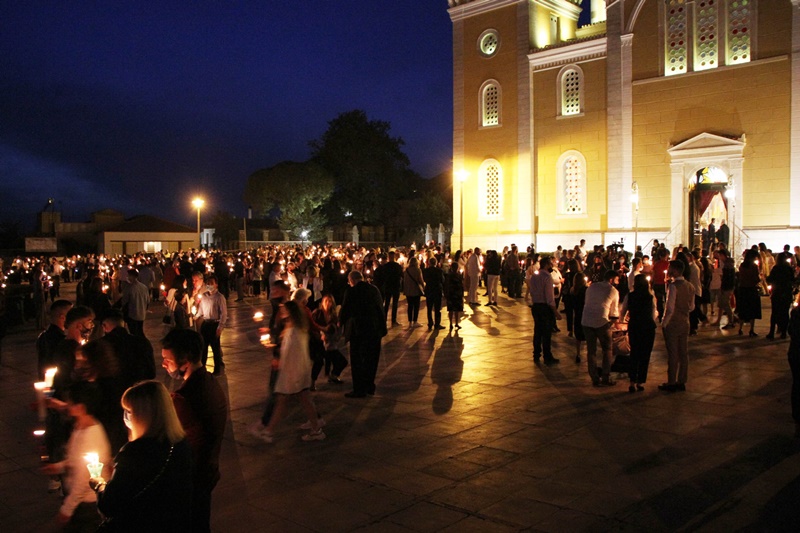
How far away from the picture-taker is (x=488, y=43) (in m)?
37.3

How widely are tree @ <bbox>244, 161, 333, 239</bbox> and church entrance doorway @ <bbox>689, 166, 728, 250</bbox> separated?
109ft

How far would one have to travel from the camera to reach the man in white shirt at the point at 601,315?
9.33 m

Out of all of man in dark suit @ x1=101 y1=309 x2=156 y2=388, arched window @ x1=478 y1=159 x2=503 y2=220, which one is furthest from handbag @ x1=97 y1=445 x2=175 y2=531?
arched window @ x1=478 y1=159 x2=503 y2=220

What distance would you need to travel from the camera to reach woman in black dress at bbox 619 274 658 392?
9.17m

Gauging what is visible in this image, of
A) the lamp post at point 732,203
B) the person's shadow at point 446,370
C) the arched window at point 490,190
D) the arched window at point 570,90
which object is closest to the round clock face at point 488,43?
the arched window at point 570,90

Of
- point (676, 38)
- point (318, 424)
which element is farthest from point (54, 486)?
point (676, 38)

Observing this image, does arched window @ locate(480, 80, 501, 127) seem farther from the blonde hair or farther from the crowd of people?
the blonde hair

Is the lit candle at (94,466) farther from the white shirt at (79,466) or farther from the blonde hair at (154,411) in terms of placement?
the blonde hair at (154,411)

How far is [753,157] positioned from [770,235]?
10.7 ft

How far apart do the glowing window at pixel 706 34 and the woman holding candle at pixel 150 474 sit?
30903 mm

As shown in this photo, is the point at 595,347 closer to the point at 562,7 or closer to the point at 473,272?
the point at 473,272

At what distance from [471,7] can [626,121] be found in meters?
11.4

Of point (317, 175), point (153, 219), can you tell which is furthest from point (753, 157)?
point (153, 219)

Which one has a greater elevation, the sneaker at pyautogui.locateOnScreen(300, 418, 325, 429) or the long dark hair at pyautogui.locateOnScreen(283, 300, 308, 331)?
the long dark hair at pyautogui.locateOnScreen(283, 300, 308, 331)
